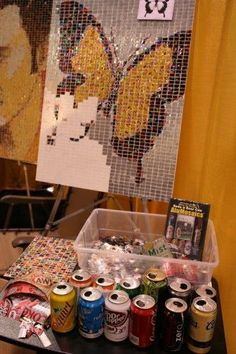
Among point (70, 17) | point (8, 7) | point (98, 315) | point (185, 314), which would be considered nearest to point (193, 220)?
point (185, 314)

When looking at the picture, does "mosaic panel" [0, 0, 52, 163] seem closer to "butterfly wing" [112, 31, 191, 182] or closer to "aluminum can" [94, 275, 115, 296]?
"butterfly wing" [112, 31, 191, 182]

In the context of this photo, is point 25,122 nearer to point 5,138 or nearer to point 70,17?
point 5,138

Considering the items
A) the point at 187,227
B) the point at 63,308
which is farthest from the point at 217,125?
the point at 63,308

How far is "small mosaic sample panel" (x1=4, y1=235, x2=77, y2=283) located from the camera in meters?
1.02

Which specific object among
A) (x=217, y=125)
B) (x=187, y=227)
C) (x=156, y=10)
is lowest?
(x=187, y=227)

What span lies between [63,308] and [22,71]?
1.00 metres

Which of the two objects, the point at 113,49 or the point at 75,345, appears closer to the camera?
the point at 75,345

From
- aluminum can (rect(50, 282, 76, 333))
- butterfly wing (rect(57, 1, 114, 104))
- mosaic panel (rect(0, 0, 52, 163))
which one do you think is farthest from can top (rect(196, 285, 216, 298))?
mosaic panel (rect(0, 0, 52, 163))

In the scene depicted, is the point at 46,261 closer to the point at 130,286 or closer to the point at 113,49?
the point at 130,286

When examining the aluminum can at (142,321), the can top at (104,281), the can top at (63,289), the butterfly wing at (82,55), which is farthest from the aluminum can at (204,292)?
the butterfly wing at (82,55)

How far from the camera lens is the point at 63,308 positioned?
2.50ft

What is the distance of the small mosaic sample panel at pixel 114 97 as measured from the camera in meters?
1.07

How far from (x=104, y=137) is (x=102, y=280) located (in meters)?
0.54

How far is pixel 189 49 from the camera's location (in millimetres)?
1043
